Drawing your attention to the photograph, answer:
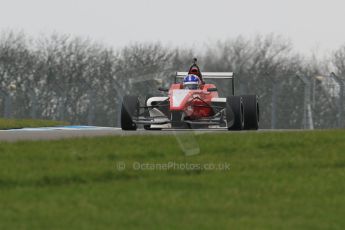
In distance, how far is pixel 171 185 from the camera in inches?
376

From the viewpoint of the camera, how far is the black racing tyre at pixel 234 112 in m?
16.0

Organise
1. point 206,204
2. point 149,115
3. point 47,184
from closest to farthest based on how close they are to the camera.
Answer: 1. point 206,204
2. point 47,184
3. point 149,115

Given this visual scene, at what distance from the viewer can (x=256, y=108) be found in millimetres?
16734

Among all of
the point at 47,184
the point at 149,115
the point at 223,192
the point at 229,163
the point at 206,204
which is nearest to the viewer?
the point at 206,204

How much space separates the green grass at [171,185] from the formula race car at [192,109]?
2.01m

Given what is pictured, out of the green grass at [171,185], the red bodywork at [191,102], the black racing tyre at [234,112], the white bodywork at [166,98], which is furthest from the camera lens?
the white bodywork at [166,98]

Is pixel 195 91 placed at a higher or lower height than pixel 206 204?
higher

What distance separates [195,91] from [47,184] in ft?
25.1

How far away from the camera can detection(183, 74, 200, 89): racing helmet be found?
1714 centimetres

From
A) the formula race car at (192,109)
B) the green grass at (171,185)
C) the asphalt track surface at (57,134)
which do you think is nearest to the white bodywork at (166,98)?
the formula race car at (192,109)

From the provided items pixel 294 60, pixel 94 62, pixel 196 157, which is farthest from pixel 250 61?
pixel 196 157

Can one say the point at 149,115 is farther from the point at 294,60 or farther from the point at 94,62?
the point at 294,60

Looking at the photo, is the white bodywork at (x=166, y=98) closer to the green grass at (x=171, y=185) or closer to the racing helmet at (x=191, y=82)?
the racing helmet at (x=191, y=82)

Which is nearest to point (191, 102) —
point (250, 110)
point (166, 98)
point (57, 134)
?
point (166, 98)
